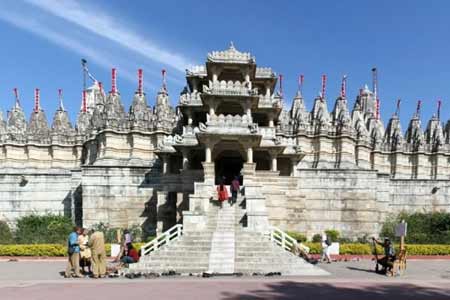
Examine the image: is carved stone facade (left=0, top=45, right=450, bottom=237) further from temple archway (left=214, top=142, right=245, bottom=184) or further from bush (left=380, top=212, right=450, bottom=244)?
bush (left=380, top=212, right=450, bottom=244)

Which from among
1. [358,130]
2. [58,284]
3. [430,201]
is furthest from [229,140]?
[358,130]

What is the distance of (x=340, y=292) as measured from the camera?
11.3 m

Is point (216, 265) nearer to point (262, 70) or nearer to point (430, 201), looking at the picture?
point (262, 70)

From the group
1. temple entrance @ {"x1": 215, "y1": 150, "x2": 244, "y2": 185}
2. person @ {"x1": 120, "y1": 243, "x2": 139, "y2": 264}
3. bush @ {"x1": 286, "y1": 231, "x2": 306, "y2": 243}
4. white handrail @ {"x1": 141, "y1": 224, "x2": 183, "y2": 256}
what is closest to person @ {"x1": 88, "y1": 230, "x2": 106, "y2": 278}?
person @ {"x1": 120, "y1": 243, "x2": 139, "y2": 264}

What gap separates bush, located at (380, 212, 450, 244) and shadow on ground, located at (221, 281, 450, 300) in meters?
14.8

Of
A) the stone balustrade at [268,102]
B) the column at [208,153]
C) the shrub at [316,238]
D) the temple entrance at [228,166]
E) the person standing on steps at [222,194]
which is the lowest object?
the shrub at [316,238]

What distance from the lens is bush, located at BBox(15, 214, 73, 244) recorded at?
25067mm

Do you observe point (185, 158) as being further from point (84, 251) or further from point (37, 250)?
point (84, 251)

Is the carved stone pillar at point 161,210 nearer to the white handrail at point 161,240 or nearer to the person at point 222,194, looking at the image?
the person at point 222,194

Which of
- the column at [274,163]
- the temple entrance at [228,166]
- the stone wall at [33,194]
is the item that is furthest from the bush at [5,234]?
the column at [274,163]

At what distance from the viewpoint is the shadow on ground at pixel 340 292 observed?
10562 millimetres

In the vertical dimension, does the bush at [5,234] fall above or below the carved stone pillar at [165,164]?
below

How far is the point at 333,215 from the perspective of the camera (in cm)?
2886

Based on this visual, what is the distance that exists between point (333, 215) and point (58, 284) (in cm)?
2120
